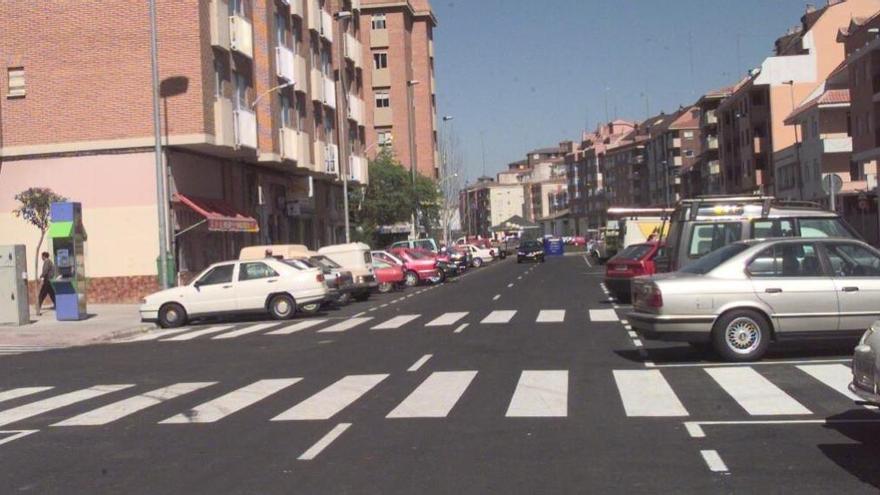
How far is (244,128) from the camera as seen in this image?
37562mm

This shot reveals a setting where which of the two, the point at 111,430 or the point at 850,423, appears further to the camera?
the point at 111,430

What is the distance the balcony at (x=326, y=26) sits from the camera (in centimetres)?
5281

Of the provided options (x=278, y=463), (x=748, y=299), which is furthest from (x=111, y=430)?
(x=748, y=299)

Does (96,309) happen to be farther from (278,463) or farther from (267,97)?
(278,463)

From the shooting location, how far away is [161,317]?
2558cm

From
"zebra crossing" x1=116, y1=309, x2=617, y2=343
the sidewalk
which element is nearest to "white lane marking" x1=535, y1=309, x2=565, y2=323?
"zebra crossing" x1=116, y1=309, x2=617, y2=343

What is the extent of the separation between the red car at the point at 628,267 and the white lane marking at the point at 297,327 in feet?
24.1

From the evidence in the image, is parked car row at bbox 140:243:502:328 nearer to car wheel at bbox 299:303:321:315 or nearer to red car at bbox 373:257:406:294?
car wheel at bbox 299:303:321:315

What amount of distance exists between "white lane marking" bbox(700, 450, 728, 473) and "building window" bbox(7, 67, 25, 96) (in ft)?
103

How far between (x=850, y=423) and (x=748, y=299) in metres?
4.15

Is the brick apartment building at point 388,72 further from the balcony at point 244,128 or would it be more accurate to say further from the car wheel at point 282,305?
the car wheel at point 282,305

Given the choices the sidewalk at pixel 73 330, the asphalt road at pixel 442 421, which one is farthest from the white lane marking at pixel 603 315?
the sidewalk at pixel 73 330

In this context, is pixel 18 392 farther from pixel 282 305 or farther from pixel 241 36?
pixel 241 36

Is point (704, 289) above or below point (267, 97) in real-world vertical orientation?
below
